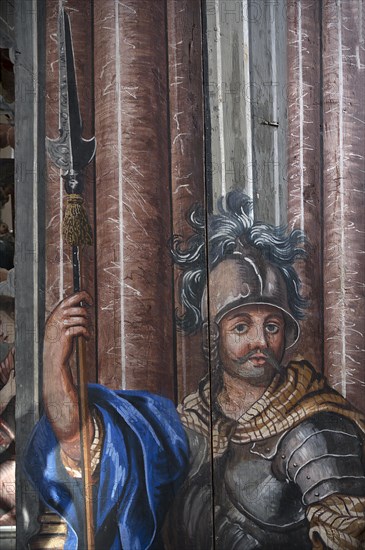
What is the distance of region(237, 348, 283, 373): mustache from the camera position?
11.7ft

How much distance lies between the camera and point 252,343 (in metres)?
3.57

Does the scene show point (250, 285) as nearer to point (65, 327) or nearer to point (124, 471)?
point (65, 327)

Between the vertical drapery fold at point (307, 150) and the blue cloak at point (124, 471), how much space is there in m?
0.71

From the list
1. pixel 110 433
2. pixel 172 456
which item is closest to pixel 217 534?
pixel 172 456

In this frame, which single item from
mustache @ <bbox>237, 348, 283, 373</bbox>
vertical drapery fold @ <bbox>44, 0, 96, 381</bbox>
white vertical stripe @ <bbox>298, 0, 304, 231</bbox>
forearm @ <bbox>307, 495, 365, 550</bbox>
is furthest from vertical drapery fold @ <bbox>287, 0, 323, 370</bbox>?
vertical drapery fold @ <bbox>44, 0, 96, 381</bbox>

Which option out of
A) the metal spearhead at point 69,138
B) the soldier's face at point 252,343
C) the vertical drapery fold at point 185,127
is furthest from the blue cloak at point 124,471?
the metal spearhead at point 69,138

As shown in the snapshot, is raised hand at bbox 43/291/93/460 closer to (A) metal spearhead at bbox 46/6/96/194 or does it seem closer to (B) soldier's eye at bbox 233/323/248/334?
(A) metal spearhead at bbox 46/6/96/194

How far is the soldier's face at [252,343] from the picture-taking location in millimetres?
3562

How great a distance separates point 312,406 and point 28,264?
136 cm

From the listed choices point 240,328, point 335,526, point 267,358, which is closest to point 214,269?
point 240,328

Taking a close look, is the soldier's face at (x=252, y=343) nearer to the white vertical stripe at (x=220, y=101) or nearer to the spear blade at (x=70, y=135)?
the white vertical stripe at (x=220, y=101)

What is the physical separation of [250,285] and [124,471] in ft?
3.13

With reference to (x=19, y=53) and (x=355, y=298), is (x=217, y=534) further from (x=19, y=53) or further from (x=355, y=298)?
(x=19, y=53)

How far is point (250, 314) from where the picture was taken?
11.7ft
